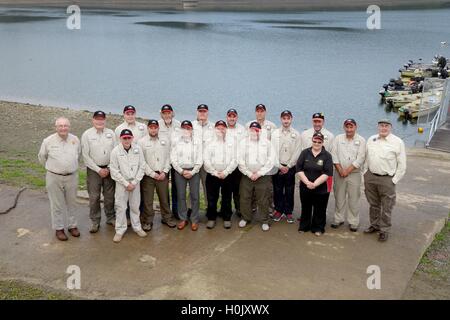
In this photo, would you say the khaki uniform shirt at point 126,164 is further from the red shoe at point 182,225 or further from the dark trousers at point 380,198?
the dark trousers at point 380,198

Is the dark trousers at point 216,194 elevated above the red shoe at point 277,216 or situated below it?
above

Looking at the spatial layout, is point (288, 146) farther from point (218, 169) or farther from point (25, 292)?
point (25, 292)

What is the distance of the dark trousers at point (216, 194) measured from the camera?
689 cm

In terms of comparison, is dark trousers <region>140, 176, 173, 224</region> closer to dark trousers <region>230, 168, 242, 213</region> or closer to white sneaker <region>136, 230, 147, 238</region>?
white sneaker <region>136, 230, 147, 238</region>

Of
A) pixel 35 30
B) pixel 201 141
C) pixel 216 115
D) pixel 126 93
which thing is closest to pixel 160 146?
pixel 201 141

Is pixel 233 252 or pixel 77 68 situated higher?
pixel 77 68

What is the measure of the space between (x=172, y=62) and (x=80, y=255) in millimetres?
35596

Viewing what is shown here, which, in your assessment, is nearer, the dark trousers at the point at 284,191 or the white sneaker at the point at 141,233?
the white sneaker at the point at 141,233

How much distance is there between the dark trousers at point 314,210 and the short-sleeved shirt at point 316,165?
0.08 metres

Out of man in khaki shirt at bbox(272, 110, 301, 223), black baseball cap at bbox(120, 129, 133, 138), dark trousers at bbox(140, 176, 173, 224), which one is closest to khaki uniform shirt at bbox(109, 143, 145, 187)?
black baseball cap at bbox(120, 129, 133, 138)

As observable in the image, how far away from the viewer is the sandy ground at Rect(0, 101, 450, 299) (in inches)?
208

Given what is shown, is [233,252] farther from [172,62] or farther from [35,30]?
[35,30]

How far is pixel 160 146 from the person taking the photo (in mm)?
6688

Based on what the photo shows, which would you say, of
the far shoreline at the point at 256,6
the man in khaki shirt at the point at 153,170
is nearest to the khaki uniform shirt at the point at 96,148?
the man in khaki shirt at the point at 153,170
